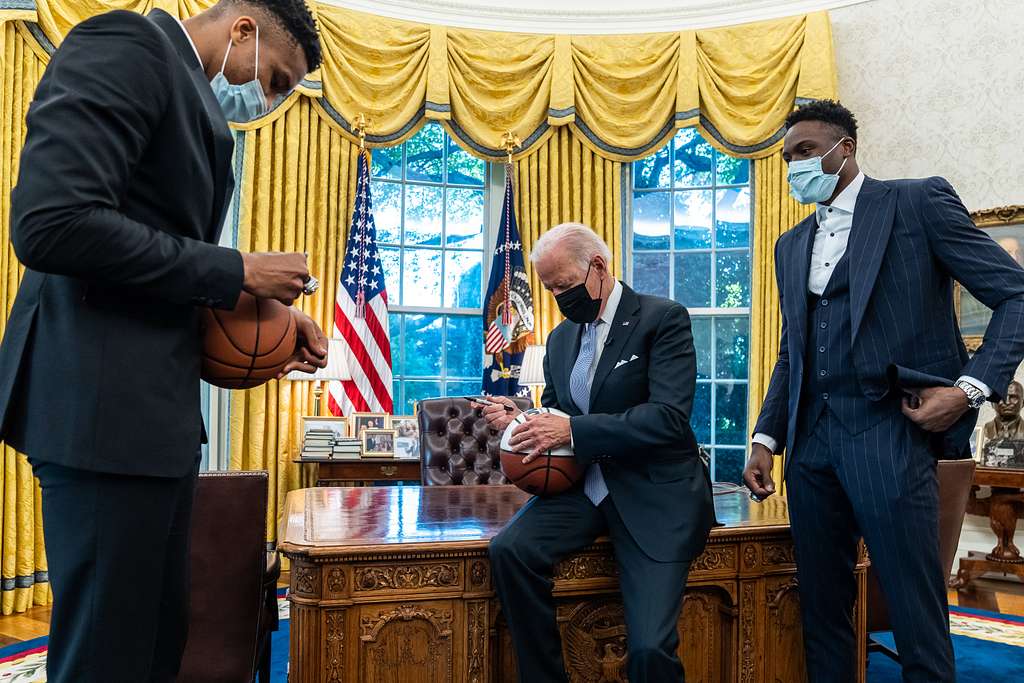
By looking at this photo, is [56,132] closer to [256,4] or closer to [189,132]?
[189,132]

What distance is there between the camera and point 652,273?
6.74 metres

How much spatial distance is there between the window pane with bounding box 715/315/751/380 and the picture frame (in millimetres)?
2780

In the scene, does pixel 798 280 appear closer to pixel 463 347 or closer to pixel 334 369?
pixel 334 369

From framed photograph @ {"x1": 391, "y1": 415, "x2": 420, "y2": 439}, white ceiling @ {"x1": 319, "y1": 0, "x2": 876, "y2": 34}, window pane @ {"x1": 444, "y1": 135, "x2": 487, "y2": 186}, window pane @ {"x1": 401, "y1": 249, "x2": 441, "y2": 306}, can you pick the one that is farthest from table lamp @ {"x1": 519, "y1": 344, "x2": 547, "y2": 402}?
white ceiling @ {"x1": 319, "y1": 0, "x2": 876, "y2": 34}

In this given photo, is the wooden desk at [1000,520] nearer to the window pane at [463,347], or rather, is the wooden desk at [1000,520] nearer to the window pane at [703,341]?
the window pane at [703,341]

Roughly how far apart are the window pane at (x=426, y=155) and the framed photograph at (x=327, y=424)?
2.15 metres

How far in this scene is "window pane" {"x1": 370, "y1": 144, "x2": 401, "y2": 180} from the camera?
A: 6.40m

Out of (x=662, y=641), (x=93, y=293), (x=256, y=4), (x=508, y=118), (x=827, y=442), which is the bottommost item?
(x=662, y=641)

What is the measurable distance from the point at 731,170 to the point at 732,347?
1.46 meters

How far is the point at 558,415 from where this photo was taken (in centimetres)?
247

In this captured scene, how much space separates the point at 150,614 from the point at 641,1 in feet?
21.0

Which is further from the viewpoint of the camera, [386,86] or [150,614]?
[386,86]

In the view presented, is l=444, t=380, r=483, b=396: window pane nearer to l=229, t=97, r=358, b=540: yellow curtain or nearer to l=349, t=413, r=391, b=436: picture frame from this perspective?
l=349, t=413, r=391, b=436: picture frame

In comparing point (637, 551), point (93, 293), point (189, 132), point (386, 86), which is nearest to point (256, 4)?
point (189, 132)
